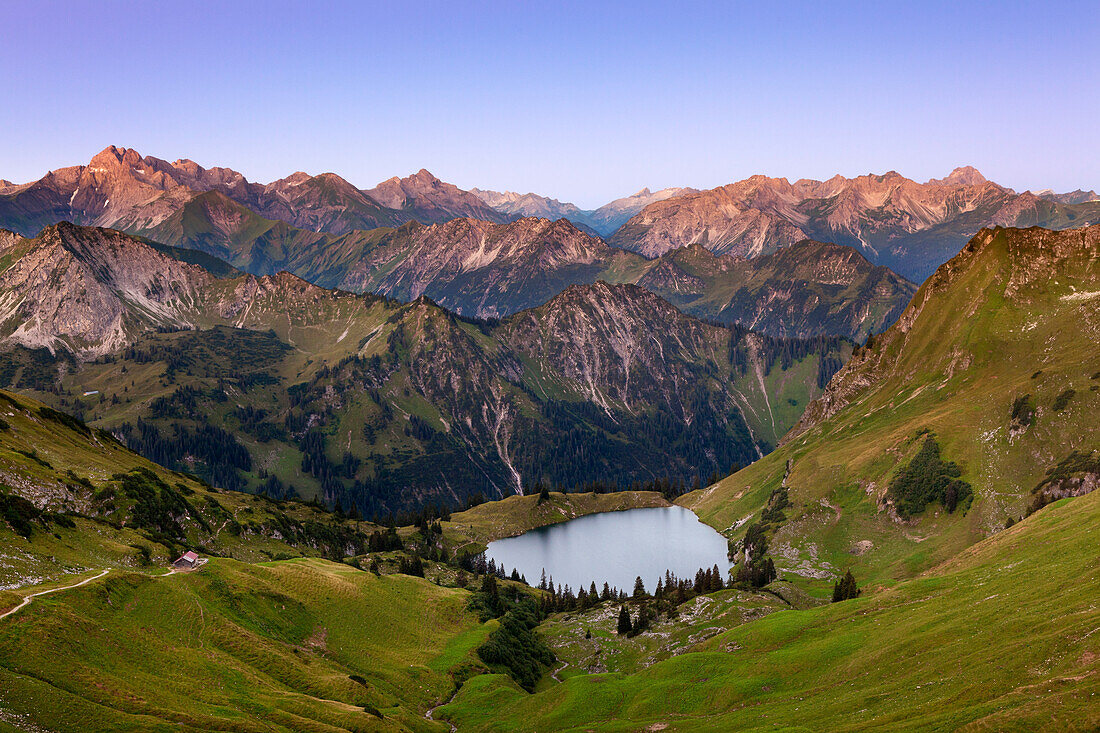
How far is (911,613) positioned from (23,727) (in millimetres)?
93318

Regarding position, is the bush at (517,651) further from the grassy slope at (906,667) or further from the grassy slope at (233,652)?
the grassy slope at (906,667)


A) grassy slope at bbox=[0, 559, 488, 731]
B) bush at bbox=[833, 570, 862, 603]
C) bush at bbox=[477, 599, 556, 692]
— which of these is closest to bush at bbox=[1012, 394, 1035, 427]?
bush at bbox=[833, 570, 862, 603]

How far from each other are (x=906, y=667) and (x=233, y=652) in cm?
7245

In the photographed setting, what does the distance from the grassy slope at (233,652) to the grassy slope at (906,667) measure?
1457 centimetres

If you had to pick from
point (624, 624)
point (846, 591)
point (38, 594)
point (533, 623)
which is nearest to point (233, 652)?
point (38, 594)

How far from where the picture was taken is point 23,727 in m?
45.1

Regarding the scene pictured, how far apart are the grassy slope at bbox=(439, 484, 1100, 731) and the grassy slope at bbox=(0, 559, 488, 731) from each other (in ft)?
47.8

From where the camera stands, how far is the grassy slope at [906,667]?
52.3 meters

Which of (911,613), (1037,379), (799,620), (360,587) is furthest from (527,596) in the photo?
(1037,379)

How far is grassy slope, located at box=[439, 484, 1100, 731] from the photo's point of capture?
52312mm

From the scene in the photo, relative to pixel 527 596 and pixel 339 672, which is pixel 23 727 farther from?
pixel 527 596

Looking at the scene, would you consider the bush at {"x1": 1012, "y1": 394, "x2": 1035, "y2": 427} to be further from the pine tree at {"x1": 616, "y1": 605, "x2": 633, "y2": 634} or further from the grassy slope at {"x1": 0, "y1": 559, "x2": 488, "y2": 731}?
the grassy slope at {"x1": 0, "y1": 559, "x2": 488, "y2": 731}

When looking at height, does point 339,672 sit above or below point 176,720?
below

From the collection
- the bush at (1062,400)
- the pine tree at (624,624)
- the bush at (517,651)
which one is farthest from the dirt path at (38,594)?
the bush at (1062,400)
